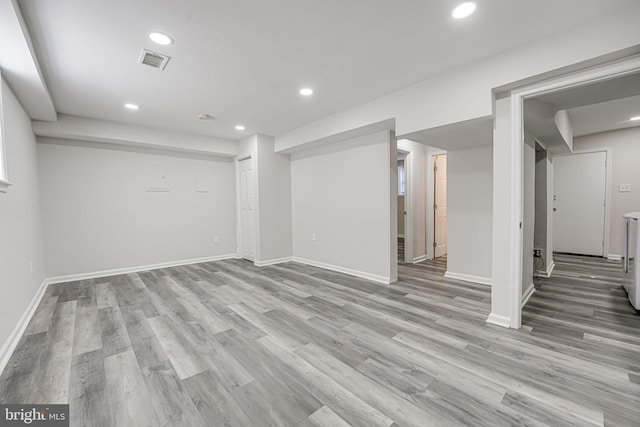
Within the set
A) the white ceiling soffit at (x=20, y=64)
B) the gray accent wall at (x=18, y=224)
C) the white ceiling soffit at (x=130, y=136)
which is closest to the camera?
the white ceiling soffit at (x=20, y=64)

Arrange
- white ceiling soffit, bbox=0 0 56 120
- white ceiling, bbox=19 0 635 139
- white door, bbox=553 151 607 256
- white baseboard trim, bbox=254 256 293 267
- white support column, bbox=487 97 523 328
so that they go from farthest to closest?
white door, bbox=553 151 607 256, white baseboard trim, bbox=254 256 293 267, white support column, bbox=487 97 523 328, white ceiling, bbox=19 0 635 139, white ceiling soffit, bbox=0 0 56 120

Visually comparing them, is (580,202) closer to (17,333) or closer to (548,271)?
(548,271)

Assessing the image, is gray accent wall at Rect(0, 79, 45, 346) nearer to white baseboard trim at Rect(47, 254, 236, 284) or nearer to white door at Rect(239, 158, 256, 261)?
white baseboard trim at Rect(47, 254, 236, 284)

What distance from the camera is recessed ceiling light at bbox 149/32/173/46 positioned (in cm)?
204

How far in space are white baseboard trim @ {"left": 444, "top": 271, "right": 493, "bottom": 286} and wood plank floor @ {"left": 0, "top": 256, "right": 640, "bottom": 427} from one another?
247mm

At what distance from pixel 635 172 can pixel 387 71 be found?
557 centimetres

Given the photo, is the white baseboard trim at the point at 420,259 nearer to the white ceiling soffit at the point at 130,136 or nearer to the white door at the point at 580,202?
the white door at the point at 580,202

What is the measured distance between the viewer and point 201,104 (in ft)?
11.5

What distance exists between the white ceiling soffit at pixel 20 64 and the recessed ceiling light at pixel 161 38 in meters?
0.72

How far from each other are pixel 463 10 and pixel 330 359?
263 centimetres

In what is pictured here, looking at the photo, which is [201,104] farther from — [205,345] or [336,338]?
[336,338]

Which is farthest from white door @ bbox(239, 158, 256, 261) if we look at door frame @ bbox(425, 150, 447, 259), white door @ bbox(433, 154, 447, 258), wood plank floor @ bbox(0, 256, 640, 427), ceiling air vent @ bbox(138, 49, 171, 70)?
white door @ bbox(433, 154, 447, 258)

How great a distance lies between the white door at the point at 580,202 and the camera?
206 inches

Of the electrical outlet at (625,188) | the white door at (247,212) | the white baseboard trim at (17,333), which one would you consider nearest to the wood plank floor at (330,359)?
the white baseboard trim at (17,333)
